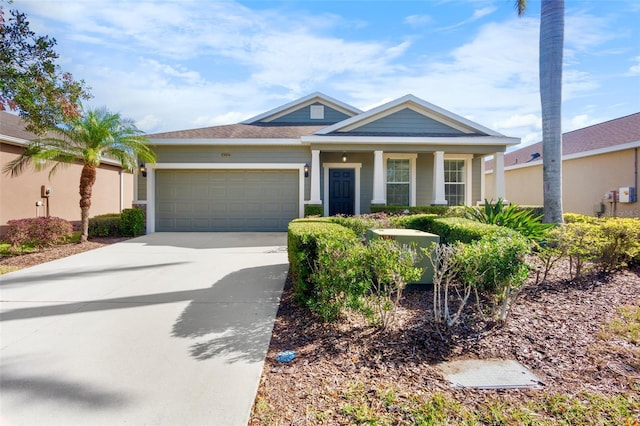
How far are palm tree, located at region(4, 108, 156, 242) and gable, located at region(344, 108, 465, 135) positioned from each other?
7.64 m

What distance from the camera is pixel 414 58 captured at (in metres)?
11.4

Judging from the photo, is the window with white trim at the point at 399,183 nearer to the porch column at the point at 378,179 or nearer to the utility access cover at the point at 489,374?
the porch column at the point at 378,179

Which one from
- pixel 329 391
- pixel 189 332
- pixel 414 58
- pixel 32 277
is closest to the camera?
pixel 329 391

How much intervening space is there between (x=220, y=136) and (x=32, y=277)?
7836mm

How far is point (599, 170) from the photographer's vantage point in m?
14.7

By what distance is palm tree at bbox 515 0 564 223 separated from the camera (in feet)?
24.3

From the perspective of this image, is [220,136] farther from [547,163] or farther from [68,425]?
[68,425]

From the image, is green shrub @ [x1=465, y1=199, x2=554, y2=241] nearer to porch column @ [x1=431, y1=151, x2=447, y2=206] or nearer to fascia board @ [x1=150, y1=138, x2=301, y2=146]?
porch column @ [x1=431, y1=151, x2=447, y2=206]

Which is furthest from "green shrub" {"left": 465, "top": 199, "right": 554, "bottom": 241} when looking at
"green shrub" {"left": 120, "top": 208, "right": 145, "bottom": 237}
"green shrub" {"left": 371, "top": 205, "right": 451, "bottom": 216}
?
"green shrub" {"left": 120, "top": 208, "right": 145, "bottom": 237}

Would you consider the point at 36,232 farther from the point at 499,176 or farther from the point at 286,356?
the point at 499,176

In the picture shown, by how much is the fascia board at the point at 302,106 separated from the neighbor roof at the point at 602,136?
1033cm

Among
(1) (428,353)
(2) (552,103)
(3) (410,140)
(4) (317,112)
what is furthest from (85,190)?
(2) (552,103)

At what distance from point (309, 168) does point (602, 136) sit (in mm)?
13401

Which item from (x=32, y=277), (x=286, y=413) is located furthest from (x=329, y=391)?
(x=32, y=277)
